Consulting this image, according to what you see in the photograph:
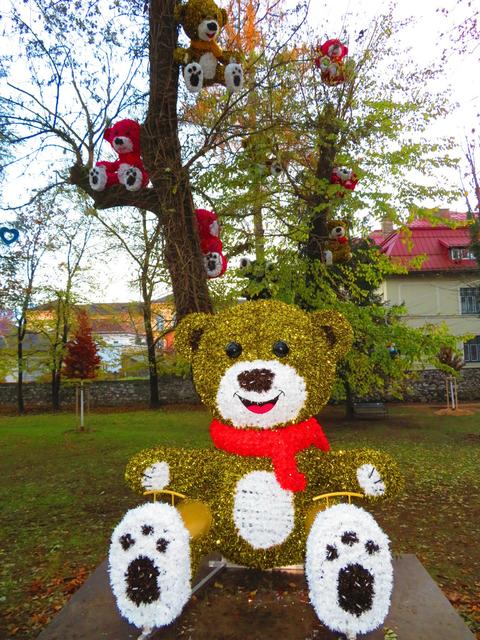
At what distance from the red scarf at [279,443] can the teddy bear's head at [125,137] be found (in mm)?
2712

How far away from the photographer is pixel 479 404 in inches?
739

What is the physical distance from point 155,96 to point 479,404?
17872 millimetres

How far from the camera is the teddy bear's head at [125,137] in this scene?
4531 mm

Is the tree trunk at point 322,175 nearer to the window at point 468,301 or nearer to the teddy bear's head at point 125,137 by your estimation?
the teddy bear's head at point 125,137

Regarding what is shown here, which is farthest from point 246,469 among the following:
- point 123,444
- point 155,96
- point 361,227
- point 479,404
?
point 479,404

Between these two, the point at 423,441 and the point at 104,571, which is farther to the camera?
the point at 423,441

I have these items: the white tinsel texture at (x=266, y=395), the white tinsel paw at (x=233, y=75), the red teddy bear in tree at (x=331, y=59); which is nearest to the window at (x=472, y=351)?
the red teddy bear in tree at (x=331, y=59)

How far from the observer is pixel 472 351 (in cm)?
2212

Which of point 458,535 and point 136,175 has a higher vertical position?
point 136,175

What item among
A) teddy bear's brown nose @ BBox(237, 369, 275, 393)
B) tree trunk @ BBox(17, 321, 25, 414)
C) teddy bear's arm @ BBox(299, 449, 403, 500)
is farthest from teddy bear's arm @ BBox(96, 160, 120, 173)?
tree trunk @ BBox(17, 321, 25, 414)

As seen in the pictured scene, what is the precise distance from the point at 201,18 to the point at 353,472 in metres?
3.70

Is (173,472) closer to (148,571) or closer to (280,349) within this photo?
(148,571)

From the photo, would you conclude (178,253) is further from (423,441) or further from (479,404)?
(479,404)

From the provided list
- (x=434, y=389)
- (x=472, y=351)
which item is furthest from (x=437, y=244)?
(x=434, y=389)
